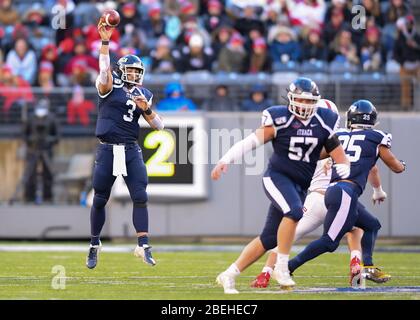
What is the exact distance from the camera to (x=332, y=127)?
329 inches

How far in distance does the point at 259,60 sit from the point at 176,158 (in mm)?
2840

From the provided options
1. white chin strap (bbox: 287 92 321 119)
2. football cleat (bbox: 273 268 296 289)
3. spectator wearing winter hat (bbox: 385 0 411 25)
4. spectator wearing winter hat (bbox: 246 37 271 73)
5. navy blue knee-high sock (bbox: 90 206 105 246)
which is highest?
spectator wearing winter hat (bbox: 385 0 411 25)

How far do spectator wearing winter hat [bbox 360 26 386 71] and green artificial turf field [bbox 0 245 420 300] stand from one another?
4804 mm

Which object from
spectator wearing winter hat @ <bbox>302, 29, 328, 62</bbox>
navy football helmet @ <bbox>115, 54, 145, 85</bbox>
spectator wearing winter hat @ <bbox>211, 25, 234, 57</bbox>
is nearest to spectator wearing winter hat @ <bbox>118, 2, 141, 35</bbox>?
spectator wearing winter hat @ <bbox>211, 25, 234, 57</bbox>

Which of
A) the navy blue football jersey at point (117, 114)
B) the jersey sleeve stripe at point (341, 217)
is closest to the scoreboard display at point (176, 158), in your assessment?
the navy blue football jersey at point (117, 114)

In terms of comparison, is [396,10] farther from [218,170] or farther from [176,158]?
[218,170]

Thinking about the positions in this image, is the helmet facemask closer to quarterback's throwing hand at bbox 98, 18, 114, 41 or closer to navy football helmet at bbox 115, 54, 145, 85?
navy football helmet at bbox 115, 54, 145, 85

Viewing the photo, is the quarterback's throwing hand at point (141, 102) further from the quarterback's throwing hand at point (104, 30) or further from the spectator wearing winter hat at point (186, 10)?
the spectator wearing winter hat at point (186, 10)

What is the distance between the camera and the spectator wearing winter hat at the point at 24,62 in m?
17.2

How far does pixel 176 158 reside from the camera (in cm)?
1494

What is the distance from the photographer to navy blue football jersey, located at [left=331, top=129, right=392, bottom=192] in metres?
9.34
